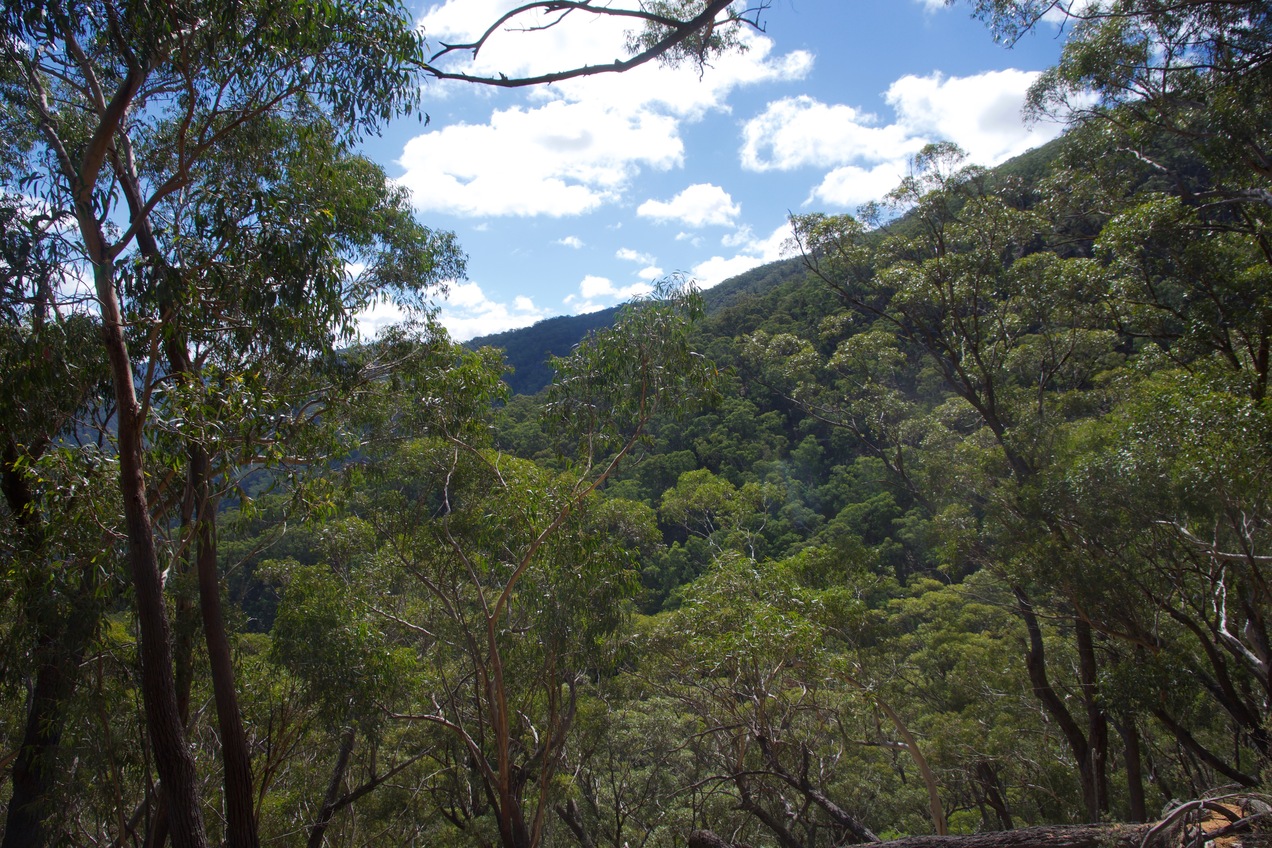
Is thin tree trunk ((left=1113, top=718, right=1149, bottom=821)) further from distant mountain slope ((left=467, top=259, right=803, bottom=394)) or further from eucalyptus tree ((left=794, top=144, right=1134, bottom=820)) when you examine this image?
distant mountain slope ((left=467, top=259, right=803, bottom=394))

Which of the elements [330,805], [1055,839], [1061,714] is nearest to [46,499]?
[330,805]

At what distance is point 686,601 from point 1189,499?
4550mm

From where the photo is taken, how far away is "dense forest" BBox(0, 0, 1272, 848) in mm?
4301

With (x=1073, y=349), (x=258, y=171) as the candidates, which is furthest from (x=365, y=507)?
(x=1073, y=349)

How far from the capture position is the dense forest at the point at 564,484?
4301 mm

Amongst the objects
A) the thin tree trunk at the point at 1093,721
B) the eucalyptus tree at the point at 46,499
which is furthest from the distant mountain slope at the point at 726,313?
the eucalyptus tree at the point at 46,499

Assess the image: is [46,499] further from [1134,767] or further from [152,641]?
[1134,767]

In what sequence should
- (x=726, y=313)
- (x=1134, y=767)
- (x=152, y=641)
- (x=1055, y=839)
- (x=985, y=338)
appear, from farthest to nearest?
(x=726, y=313) → (x=985, y=338) → (x=1134, y=767) → (x=152, y=641) → (x=1055, y=839)

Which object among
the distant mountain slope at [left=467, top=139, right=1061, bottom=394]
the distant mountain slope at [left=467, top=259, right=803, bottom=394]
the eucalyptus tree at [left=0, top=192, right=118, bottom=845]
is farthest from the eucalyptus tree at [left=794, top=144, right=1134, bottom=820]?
the distant mountain slope at [left=467, top=259, right=803, bottom=394]

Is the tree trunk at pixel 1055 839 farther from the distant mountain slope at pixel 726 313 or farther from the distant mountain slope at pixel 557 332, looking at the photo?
the distant mountain slope at pixel 557 332

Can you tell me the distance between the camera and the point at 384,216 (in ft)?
22.4

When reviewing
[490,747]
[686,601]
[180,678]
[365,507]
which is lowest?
[490,747]

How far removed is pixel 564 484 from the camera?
7.09 metres

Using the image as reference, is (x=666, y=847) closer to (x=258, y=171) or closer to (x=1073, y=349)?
(x=1073, y=349)
